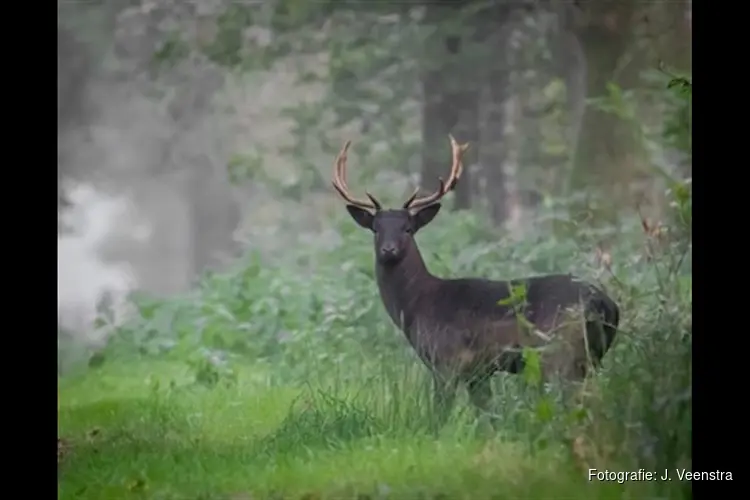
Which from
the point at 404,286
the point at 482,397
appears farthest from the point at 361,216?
the point at 482,397

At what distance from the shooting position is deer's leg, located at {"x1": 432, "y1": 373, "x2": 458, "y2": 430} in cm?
312

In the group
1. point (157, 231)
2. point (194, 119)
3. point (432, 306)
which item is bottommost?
point (432, 306)

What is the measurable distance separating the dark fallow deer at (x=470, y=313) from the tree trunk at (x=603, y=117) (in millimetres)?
340

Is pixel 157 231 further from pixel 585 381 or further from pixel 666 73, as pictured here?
pixel 666 73

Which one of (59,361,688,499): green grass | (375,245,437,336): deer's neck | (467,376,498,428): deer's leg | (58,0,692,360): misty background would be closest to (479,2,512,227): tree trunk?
(58,0,692,360): misty background

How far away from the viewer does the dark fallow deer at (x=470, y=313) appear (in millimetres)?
3139

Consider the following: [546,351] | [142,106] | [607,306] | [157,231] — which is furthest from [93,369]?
[607,306]

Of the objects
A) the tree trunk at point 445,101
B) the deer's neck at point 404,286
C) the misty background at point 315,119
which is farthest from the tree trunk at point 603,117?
the deer's neck at point 404,286

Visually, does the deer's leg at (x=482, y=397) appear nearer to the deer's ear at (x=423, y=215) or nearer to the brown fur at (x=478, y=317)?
the brown fur at (x=478, y=317)

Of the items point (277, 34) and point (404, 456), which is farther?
point (277, 34)

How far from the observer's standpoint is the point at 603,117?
3.29 metres

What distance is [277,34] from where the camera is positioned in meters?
3.33

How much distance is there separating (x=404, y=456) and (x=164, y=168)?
112cm

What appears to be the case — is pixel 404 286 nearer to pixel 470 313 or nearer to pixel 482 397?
pixel 470 313
